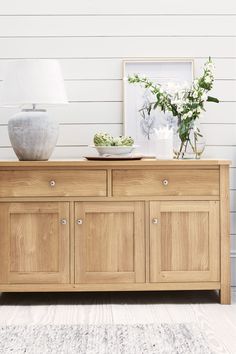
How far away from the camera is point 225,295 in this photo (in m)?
3.38

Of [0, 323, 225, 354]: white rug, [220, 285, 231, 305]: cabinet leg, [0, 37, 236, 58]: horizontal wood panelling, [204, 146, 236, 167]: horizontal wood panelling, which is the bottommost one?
[0, 323, 225, 354]: white rug

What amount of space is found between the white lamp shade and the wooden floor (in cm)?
106

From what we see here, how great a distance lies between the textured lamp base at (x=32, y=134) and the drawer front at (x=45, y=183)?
11 centimetres

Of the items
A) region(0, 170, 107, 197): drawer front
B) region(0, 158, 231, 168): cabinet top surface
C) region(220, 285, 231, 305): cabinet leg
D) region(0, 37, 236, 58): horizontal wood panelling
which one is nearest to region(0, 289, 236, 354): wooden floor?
region(220, 285, 231, 305): cabinet leg

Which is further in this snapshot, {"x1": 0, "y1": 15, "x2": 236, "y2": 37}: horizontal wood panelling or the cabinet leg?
{"x1": 0, "y1": 15, "x2": 236, "y2": 37}: horizontal wood panelling

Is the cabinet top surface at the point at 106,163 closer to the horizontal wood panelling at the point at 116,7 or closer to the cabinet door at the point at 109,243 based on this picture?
the cabinet door at the point at 109,243

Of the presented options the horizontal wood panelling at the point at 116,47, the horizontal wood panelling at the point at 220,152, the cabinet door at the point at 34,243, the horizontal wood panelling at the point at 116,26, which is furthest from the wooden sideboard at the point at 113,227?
the horizontal wood panelling at the point at 116,26

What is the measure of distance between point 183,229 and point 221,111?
2.85 feet

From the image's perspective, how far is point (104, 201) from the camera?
335 cm

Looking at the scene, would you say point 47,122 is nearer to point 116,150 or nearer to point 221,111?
point 116,150

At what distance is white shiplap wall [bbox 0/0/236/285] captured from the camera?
3.80 metres

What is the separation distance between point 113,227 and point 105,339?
75cm

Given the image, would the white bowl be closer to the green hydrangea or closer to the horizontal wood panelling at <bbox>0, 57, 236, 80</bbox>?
the green hydrangea

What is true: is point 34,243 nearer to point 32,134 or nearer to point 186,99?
point 32,134
